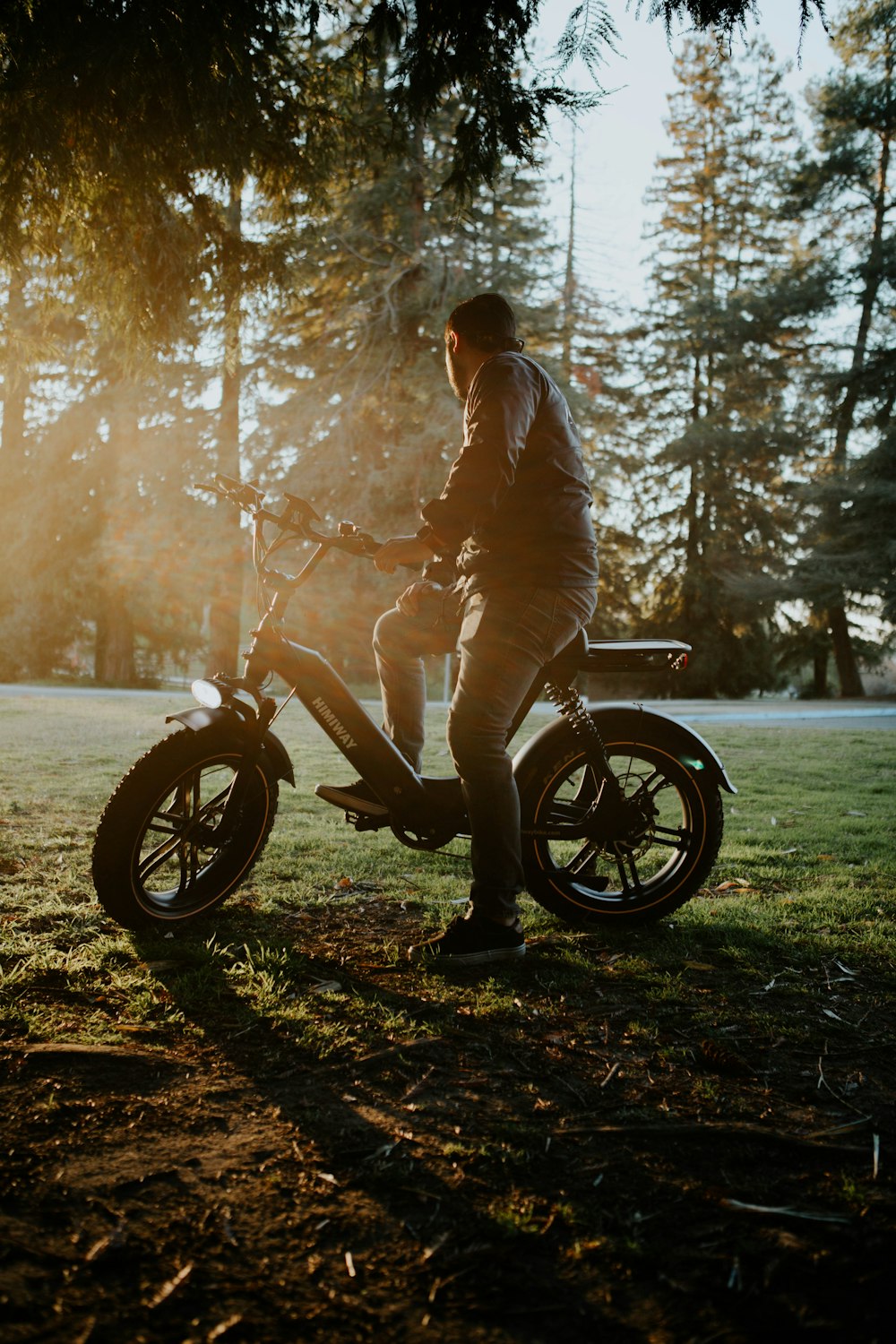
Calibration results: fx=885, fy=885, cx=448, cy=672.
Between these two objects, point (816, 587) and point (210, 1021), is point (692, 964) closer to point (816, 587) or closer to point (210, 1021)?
point (210, 1021)

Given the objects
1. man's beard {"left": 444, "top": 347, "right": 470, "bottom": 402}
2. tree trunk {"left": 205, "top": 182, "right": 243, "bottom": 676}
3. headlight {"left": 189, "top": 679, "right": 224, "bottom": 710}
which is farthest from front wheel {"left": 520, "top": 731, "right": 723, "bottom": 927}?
tree trunk {"left": 205, "top": 182, "right": 243, "bottom": 676}

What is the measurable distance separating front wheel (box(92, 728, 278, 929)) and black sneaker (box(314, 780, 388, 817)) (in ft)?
0.65

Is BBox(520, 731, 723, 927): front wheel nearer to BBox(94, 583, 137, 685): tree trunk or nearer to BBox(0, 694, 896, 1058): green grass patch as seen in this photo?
BBox(0, 694, 896, 1058): green grass patch

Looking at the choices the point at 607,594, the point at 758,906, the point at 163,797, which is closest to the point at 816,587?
the point at 607,594

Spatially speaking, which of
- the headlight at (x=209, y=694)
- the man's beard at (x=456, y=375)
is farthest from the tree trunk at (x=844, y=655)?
the headlight at (x=209, y=694)

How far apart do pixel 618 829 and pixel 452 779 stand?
623 millimetres

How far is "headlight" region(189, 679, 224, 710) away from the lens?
3.02 m

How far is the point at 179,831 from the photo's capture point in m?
3.01

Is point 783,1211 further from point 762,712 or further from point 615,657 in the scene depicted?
point 762,712

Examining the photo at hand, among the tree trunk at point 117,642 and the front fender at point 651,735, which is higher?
the tree trunk at point 117,642

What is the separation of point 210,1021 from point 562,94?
363 centimetres

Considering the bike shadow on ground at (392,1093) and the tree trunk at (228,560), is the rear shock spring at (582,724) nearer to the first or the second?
the bike shadow on ground at (392,1093)

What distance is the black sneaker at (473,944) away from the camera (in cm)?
283

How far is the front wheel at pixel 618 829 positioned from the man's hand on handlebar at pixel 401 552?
0.84 metres
